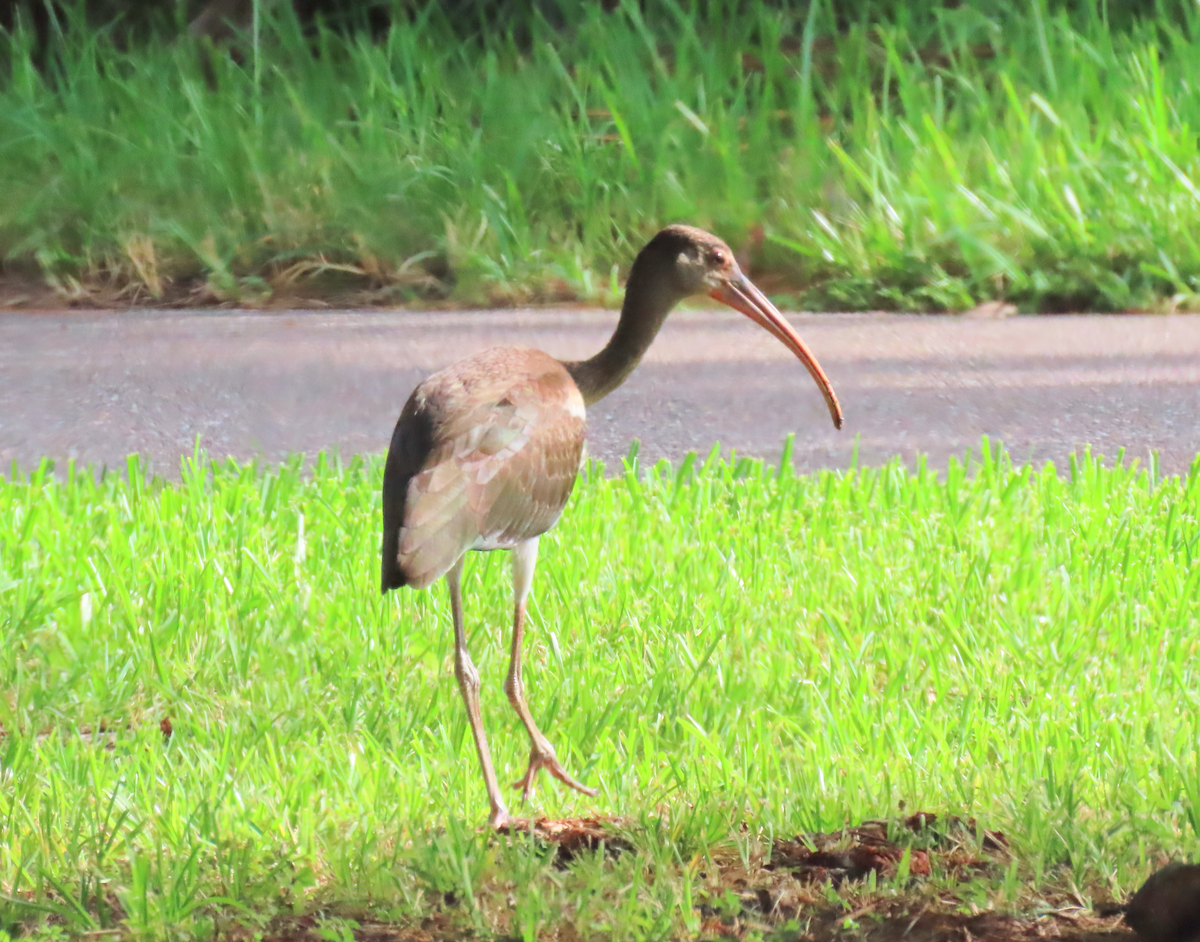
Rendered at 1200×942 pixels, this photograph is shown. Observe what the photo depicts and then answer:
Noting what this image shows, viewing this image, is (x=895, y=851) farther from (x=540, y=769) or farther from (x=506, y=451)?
(x=506, y=451)

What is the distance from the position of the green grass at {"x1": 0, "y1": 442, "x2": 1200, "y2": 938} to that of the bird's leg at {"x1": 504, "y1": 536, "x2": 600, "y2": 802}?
3.2 inches

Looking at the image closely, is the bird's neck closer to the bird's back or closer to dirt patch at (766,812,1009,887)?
the bird's back

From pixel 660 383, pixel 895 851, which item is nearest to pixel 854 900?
pixel 895 851

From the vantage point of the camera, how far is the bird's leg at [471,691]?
10.6 feet

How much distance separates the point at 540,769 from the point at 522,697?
0.17 m

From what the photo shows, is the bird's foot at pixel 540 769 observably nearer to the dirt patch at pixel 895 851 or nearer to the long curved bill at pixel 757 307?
the dirt patch at pixel 895 851

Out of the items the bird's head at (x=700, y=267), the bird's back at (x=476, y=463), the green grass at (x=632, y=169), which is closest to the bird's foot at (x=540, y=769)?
the bird's back at (x=476, y=463)

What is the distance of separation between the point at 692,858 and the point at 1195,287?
17.7 ft

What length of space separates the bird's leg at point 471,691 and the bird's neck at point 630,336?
23.3 inches

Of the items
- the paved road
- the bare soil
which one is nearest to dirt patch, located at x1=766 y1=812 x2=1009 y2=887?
the bare soil

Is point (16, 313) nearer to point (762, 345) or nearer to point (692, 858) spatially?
point (762, 345)

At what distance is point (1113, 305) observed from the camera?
7688mm

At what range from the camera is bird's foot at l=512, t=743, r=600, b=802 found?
3383mm

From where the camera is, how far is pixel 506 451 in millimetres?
3363
